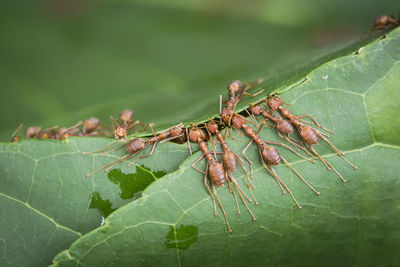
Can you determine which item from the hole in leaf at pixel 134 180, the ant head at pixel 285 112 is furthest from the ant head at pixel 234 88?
the hole in leaf at pixel 134 180

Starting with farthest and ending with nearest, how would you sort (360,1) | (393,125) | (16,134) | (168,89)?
(360,1) → (168,89) → (16,134) → (393,125)

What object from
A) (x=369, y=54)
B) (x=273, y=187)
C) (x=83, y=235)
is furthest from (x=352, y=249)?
(x=83, y=235)

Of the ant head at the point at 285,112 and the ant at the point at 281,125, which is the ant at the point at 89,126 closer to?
the ant at the point at 281,125

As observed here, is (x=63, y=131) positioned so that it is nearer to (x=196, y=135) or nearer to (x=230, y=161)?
(x=196, y=135)

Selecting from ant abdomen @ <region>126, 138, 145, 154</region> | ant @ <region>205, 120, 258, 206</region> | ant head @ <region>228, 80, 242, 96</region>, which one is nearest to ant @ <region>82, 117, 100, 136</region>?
ant abdomen @ <region>126, 138, 145, 154</region>

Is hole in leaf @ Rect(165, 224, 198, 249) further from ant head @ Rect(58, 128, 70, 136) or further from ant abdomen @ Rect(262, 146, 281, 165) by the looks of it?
ant head @ Rect(58, 128, 70, 136)

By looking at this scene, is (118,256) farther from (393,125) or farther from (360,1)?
(360,1)
